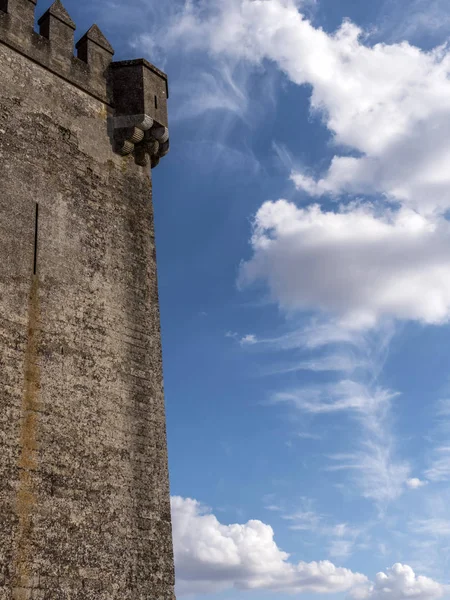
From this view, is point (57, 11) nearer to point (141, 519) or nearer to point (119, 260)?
point (119, 260)

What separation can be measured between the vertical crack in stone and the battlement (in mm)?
3604

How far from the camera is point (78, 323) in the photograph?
9.20 meters

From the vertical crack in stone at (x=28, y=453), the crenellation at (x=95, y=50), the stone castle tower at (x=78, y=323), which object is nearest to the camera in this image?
the vertical crack in stone at (x=28, y=453)

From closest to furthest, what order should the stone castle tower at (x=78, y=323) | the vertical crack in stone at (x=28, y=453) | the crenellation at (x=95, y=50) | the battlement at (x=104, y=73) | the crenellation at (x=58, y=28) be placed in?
the vertical crack in stone at (x=28, y=453), the stone castle tower at (x=78, y=323), the battlement at (x=104, y=73), the crenellation at (x=58, y=28), the crenellation at (x=95, y=50)

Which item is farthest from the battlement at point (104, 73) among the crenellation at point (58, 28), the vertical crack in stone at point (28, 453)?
the vertical crack in stone at point (28, 453)

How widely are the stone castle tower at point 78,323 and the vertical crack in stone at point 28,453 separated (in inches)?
0.6

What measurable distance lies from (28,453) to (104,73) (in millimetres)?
6729

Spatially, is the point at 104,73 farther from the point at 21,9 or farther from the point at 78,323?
the point at 78,323

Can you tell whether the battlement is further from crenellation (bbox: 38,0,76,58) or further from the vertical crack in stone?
the vertical crack in stone

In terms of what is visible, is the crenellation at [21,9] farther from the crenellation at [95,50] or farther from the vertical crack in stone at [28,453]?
the vertical crack in stone at [28,453]

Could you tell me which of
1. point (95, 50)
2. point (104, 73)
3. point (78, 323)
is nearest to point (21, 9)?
point (95, 50)

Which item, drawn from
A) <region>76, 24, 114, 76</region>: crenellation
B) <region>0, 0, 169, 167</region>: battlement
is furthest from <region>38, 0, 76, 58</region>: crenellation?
<region>76, 24, 114, 76</region>: crenellation

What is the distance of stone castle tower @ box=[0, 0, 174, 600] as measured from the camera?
310 inches

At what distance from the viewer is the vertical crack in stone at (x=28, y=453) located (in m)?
7.36
